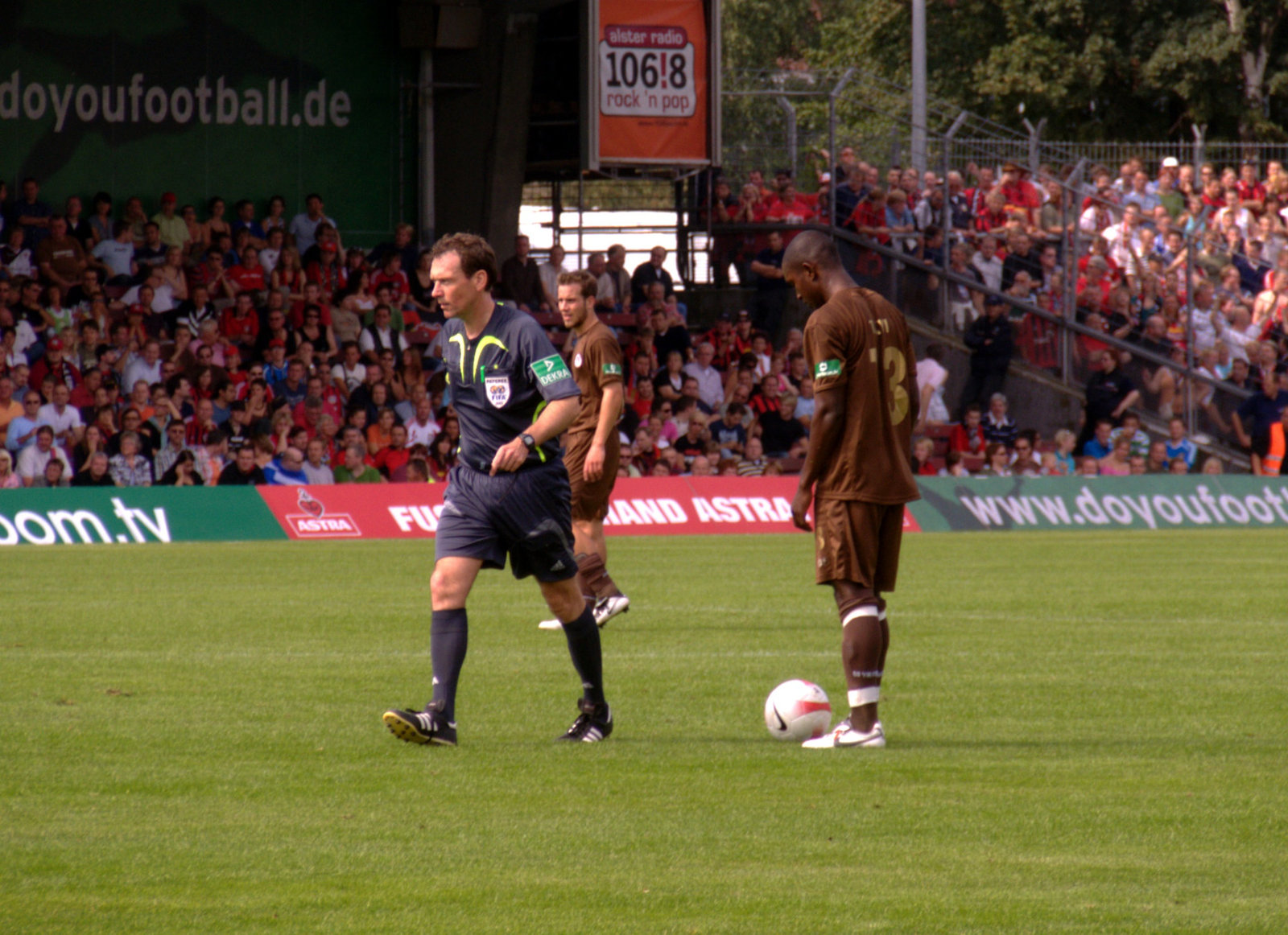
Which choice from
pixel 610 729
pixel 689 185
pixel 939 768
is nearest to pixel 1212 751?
pixel 939 768

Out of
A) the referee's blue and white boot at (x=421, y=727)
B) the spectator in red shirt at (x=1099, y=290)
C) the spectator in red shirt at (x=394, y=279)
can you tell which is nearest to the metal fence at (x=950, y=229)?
the spectator in red shirt at (x=1099, y=290)

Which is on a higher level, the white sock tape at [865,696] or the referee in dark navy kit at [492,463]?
the referee in dark navy kit at [492,463]

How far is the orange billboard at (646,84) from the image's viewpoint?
26.3 m

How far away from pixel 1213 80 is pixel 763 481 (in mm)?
27421

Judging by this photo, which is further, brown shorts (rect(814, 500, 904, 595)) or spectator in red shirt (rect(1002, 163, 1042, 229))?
spectator in red shirt (rect(1002, 163, 1042, 229))

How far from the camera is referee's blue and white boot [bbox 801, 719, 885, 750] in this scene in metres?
7.88

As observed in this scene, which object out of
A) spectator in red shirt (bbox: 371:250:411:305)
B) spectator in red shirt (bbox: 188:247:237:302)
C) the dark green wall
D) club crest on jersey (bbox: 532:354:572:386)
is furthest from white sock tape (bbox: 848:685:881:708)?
the dark green wall

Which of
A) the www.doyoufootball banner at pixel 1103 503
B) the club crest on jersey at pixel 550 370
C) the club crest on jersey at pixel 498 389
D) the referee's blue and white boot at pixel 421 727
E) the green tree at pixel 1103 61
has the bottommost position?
the www.doyoufootball banner at pixel 1103 503

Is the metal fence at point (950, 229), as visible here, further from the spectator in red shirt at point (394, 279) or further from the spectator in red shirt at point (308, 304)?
the spectator in red shirt at point (308, 304)

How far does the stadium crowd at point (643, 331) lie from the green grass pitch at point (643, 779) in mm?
8436

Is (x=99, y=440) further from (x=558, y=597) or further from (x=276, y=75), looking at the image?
(x=558, y=597)

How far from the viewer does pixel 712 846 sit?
594cm

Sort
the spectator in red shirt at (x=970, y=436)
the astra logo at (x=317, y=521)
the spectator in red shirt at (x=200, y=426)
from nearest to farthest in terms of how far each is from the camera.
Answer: the astra logo at (x=317, y=521) < the spectator in red shirt at (x=200, y=426) < the spectator in red shirt at (x=970, y=436)

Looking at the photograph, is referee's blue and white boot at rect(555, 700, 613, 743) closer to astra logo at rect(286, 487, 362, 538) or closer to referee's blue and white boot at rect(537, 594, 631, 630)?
referee's blue and white boot at rect(537, 594, 631, 630)
